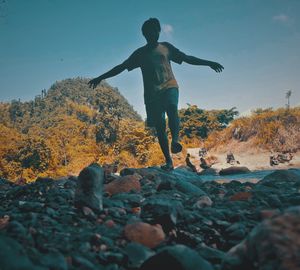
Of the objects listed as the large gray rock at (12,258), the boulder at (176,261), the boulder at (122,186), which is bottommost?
the boulder at (176,261)

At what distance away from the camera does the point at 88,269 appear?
1061mm

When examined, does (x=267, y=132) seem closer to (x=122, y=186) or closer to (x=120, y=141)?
(x=120, y=141)

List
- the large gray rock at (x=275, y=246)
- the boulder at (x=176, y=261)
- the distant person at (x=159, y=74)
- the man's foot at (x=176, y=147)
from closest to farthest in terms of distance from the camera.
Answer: the large gray rock at (x=275, y=246)
the boulder at (x=176, y=261)
the man's foot at (x=176, y=147)
the distant person at (x=159, y=74)

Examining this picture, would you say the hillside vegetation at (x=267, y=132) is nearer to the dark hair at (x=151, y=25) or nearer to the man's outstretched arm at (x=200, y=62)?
the man's outstretched arm at (x=200, y=62)

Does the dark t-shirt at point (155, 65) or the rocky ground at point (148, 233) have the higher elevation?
the dark t-shirt at point (155, 65)

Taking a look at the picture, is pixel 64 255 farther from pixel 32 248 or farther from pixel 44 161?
pixel 44 161

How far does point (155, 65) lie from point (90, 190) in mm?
3236

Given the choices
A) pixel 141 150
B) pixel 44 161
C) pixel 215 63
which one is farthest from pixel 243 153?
pixel 44 161

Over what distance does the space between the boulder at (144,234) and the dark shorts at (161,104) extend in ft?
10.9

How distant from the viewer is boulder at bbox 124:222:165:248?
1.41 m

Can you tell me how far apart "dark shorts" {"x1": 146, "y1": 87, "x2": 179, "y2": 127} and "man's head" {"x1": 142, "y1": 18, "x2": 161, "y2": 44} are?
3.04ft

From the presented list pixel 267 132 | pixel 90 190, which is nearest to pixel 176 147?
pixel 90 190

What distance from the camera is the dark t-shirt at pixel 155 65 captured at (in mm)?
4742

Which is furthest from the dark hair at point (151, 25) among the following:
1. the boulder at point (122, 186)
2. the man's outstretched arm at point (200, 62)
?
the boulder at point (122, 186)
